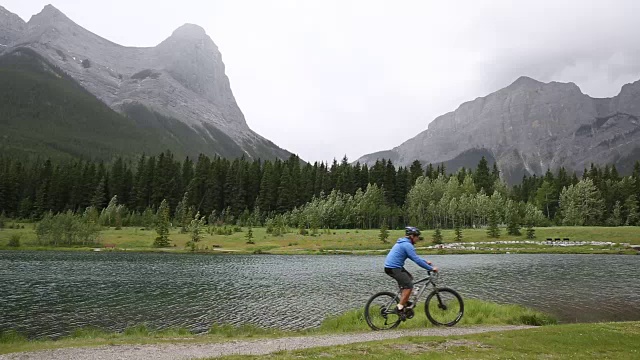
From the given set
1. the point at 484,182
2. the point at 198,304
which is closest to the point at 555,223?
the point at 484,182

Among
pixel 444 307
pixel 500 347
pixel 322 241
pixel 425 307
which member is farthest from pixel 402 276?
pixel 322 241

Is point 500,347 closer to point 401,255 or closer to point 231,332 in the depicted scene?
point 401,255

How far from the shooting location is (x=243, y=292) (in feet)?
118

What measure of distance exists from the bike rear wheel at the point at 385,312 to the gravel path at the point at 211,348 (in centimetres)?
85

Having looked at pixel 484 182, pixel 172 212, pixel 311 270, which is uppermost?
pixel 484 182

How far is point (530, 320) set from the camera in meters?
21.8

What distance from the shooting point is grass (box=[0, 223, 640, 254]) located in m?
84.6

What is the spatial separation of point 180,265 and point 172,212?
89.2 meters

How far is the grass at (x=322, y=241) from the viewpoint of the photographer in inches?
3329

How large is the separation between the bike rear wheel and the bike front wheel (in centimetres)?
155

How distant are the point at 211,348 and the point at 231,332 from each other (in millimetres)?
4910

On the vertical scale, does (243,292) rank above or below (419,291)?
below

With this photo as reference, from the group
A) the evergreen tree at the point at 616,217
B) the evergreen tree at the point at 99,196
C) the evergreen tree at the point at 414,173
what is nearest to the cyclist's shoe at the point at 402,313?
the evergreen tree at the point at 616,217

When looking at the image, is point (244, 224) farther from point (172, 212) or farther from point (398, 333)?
point (398, 333)
